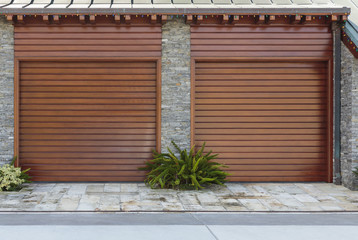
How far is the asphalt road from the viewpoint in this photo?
5895 mm

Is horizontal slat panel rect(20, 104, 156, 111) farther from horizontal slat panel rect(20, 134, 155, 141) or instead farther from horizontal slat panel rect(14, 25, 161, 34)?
horizontal slat panel rect(14, 25, 161, 34)

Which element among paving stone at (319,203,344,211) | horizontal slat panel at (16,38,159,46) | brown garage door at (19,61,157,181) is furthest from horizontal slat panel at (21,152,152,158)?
paving stone at (319,203,344,211)

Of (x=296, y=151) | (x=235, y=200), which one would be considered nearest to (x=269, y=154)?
(x=296, y=151)

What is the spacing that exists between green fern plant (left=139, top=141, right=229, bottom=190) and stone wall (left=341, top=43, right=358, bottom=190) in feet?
10.1

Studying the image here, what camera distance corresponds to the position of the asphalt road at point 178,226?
19.3ft

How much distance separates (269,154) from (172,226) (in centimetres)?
503

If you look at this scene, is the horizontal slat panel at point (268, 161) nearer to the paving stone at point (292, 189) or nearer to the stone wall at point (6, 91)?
the paving stone at point (292, 189)

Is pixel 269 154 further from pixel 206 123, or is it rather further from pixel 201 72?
pixel 201 72

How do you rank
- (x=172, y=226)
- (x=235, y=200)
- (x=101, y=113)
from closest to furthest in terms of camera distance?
(x=172, y=226) → (x=235, y=200) → (x=101, y=113)

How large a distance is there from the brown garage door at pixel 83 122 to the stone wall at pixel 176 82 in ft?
1.32

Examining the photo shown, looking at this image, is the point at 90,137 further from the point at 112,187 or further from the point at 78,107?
the point at 112,187

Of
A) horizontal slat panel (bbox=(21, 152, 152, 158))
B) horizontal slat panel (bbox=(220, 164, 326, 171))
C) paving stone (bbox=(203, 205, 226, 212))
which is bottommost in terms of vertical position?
paving stone (bbox=(203, 205, 226, 212))

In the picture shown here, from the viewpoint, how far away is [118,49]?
10.5 meters

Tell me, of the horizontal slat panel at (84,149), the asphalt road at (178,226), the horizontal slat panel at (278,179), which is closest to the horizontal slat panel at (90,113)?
the horizontal slat panel at (84,149)
